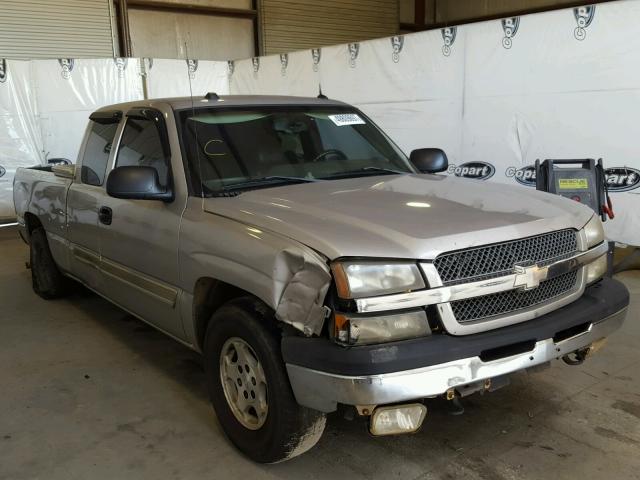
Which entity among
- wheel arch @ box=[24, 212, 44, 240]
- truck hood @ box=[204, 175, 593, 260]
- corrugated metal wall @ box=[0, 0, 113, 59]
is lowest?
wheel arch @ box=[24, 212, 44, 240]

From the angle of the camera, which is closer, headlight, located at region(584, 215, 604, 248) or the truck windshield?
headlight, located at region(584, 215, 604, 248)

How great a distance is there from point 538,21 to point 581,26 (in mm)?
492

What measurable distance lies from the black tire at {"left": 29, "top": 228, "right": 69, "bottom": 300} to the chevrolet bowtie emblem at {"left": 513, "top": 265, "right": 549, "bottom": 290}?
4.31 meters

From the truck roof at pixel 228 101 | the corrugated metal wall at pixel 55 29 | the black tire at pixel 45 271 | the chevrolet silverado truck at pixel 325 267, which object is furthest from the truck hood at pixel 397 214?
the corrugated metal wall at pixel 55 29

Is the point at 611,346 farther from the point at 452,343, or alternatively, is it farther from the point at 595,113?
the point at 595,113

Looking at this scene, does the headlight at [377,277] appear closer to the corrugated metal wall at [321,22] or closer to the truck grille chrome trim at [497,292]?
the truck grille chrome trim at [497,292]

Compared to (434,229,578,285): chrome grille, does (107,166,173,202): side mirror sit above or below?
above

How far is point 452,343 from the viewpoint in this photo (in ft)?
7.23

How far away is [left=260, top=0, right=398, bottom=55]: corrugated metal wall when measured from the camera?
47.3 ft

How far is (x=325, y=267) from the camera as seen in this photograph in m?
2.18

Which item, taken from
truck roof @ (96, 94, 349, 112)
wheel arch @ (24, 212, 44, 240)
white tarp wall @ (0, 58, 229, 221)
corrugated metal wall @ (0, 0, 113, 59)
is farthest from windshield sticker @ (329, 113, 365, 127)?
corrugated metal wall @ (0, 0, 113, 59)

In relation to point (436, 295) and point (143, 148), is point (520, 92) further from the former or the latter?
point (436, 295)

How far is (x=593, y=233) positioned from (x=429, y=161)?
1.35 metres

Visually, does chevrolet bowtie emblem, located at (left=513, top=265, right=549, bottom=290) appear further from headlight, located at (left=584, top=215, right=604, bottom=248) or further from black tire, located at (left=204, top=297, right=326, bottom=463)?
black tire, located at (left=204, top=297, right=326, bottom=463)
